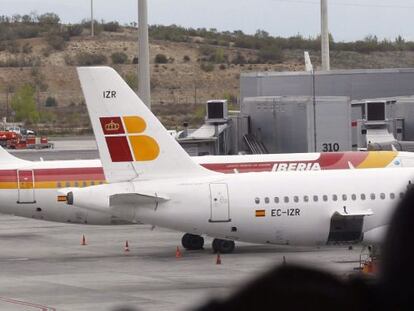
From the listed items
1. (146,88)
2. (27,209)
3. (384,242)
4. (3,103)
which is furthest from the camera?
(3,103)

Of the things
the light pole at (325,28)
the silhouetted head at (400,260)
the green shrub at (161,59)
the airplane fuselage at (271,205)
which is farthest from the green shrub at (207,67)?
the silhouetted head at (400,260)

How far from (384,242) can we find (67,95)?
163 metres

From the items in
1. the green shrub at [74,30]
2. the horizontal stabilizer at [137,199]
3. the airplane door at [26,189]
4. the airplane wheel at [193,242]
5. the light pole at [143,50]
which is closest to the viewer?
the horizontal stabilizer at [137,199]

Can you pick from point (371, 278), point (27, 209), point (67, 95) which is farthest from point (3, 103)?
point (371, 278)

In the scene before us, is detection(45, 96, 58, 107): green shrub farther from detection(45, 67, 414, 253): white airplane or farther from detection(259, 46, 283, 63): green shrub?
detection(45, 67, 414, 253): white airplane

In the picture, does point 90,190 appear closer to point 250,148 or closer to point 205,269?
point 205,269

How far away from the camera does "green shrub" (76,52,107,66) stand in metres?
173

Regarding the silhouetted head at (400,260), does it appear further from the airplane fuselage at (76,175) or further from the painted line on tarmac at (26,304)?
the airplane fuselage at (76,175)

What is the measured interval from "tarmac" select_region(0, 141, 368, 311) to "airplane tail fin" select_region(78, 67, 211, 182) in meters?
3.07

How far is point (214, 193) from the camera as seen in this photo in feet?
109

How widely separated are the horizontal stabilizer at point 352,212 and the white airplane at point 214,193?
0.03 m

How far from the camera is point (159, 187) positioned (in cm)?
3378

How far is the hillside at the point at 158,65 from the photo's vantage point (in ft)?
528

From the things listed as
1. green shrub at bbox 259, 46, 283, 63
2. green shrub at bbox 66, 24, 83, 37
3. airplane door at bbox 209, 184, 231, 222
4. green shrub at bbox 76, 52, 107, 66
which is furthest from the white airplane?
green shrub at bbox 66, 24, 83, 37
